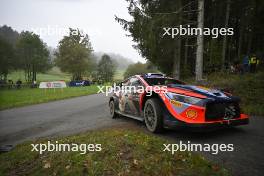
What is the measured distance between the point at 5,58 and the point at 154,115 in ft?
198

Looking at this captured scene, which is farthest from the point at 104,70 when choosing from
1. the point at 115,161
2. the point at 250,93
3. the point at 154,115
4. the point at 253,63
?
the point at 115,161

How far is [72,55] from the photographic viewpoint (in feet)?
189

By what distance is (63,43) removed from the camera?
2311 inches

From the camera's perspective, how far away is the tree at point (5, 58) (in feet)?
181

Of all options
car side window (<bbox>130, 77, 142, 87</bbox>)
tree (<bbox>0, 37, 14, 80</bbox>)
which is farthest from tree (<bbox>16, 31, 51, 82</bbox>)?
car side window (<bbox>130, 77, 142, 87</bbox>)

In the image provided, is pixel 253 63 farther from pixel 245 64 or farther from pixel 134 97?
pixel 134 97

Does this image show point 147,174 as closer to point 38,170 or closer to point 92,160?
point 92,160

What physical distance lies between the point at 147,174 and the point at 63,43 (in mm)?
59352

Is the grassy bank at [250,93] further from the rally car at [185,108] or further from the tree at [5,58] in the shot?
the tree at [5,58]

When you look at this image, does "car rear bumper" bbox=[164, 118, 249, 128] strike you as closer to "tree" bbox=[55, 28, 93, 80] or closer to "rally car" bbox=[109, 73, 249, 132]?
"rally car" bbox=[109, 73, 249, 132]

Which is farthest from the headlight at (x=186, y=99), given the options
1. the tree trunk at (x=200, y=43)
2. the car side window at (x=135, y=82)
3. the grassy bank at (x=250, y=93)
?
the tree trunk at (x=200, y=43)

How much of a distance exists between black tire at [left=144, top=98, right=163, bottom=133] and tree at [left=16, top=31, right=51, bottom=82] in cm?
6062

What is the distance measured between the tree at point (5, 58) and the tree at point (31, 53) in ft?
6.68

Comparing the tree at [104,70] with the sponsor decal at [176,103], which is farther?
the tree at [104,70]
